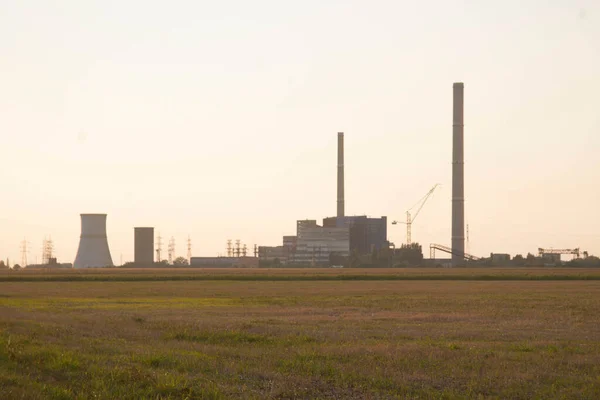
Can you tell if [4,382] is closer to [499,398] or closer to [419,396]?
[419,396]

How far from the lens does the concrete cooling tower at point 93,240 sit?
7441 inches

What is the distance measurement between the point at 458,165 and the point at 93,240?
8886 cm

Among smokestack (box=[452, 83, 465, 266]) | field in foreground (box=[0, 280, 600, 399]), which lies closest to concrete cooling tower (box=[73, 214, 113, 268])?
smokestack (box=[452, 83, 465, 266])

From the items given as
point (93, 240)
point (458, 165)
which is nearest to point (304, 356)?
point (458, 165)

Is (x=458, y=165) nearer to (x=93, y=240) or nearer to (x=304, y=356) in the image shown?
(x=93, y=240)

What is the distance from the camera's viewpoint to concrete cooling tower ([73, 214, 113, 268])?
189 meters

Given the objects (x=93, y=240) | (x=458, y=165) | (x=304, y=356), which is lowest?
(x=304, y=356)

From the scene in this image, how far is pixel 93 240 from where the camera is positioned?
192m

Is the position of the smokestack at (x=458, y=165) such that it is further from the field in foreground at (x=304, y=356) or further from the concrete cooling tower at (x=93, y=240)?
the field in foreground at (x=304, y=356)

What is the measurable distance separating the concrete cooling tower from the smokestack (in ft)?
273

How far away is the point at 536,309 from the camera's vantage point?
1741 inches

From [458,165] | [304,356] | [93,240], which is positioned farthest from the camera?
[93,240]

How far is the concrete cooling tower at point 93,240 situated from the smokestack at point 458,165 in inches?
3279

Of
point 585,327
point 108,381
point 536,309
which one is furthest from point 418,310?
point 108,381
